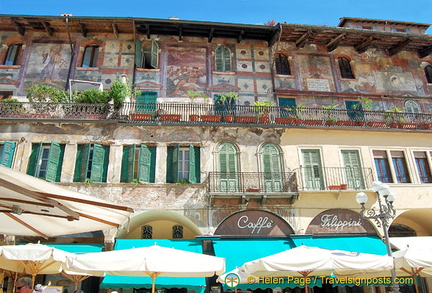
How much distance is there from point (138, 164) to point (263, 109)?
19.8 feet

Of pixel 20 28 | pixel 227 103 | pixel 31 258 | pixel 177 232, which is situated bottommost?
pixel 31 258

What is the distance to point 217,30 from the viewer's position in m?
17.9

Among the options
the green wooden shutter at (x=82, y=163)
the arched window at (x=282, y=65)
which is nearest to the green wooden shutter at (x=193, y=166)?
the green wooden shutter at (x=82, y=163)

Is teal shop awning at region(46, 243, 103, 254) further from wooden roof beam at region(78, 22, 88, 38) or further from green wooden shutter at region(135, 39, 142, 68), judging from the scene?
wooden roof beam at region(78, 22, 88, 38)

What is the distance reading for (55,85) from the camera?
16594mm

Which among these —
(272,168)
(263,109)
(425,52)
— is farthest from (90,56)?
(425,52)

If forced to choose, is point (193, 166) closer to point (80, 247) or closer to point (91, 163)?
point (91, 163)

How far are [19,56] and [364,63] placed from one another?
1752cm

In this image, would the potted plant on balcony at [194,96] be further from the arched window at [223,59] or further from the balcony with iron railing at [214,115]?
the arched window at [223,59]

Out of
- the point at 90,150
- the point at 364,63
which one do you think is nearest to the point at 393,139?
the point at 364,63

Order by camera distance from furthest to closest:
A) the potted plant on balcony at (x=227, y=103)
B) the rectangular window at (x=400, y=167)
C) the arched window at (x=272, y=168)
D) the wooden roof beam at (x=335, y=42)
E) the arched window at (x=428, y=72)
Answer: the arched window at (x=428, y=72), the wooden roof beam at (x=335, y=42), the potted plant on balcony at (x=227, y=103), the rectangular window at (x=400, y=167), the arched window at (x=272, y=168)

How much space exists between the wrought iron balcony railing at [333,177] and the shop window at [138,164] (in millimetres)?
6068

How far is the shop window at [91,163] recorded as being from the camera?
14.0 meters

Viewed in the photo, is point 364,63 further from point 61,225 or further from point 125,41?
point 61,225
